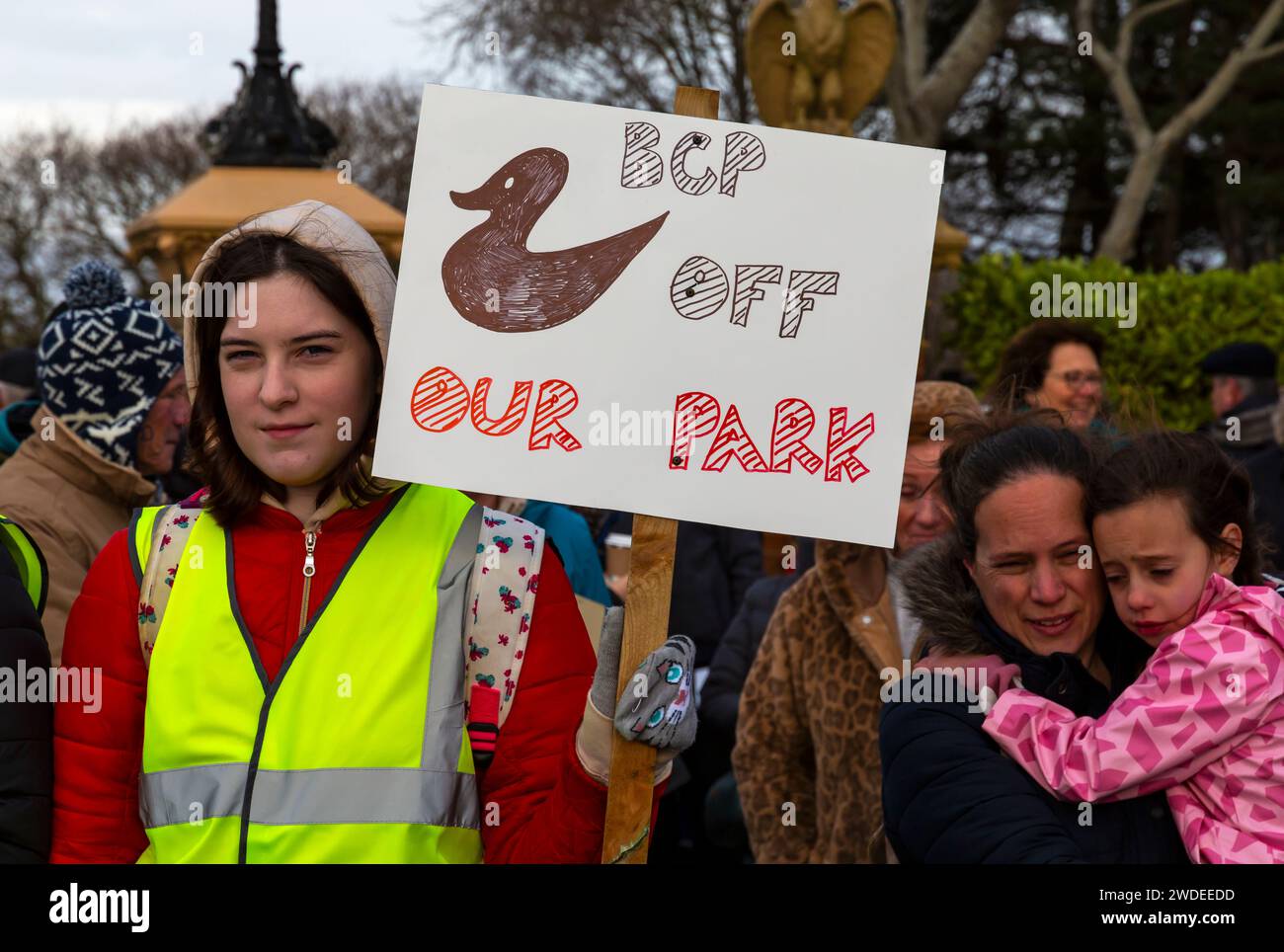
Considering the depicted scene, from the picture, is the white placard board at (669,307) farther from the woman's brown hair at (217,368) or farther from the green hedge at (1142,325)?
the green hedge at (1142,325)

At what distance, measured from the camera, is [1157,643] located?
251cm

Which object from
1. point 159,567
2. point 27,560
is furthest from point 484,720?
point 27,560

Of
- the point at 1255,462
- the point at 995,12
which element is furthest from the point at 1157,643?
the point at 995,12

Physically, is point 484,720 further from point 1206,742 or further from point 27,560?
point 1206,742

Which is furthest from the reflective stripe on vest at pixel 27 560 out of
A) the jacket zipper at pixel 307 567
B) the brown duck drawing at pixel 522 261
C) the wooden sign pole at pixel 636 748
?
the wooden sign pole at pixel 636 748

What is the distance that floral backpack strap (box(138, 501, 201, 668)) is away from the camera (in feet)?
7.88

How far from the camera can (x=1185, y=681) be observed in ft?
7.77

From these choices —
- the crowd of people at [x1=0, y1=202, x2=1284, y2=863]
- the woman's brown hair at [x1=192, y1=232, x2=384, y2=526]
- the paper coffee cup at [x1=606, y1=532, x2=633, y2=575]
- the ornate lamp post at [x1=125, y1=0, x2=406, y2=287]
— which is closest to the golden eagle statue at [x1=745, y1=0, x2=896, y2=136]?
the ornate lamp post at [x1=125, y1=0, x2=406, y2=287]

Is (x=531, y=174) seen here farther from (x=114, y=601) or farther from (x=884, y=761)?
(x=884, y=761)

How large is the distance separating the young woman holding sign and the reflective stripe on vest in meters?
0.25

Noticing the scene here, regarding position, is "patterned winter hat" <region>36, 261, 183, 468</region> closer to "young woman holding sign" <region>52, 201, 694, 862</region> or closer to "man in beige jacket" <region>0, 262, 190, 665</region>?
"man in beige jacket" <region>0, 262, 190, 665</region>

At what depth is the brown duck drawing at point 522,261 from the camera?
248cm

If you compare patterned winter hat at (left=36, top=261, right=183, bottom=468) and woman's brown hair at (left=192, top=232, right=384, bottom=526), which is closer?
woman's brown hair at (left=192, top=232, right=384, bottom=526)

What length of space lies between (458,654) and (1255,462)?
4.43 meters
